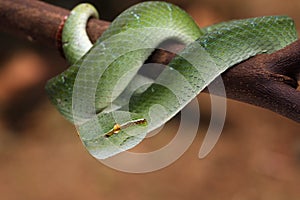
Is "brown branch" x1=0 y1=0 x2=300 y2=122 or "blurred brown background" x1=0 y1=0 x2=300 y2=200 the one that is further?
"blurred brown background" x1=0 y1=0 x2=300 y2=200

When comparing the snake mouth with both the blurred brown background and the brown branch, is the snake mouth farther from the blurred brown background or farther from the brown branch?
the blurred brown background

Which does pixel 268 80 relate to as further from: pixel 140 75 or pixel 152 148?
pixel 152 148

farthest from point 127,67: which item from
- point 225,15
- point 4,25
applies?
point 225,15

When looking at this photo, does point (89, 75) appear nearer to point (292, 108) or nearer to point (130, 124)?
point (130, 124)

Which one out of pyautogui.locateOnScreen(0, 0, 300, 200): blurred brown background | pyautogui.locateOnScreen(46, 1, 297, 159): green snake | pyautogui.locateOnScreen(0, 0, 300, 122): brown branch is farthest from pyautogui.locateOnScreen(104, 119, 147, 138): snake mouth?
pyautogui.locateOnScreen(0, 0, 300, 200): blurred brown background

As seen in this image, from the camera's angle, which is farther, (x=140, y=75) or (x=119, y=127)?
(x=140, y=75)

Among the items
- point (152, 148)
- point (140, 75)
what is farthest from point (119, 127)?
point (152, 148)
